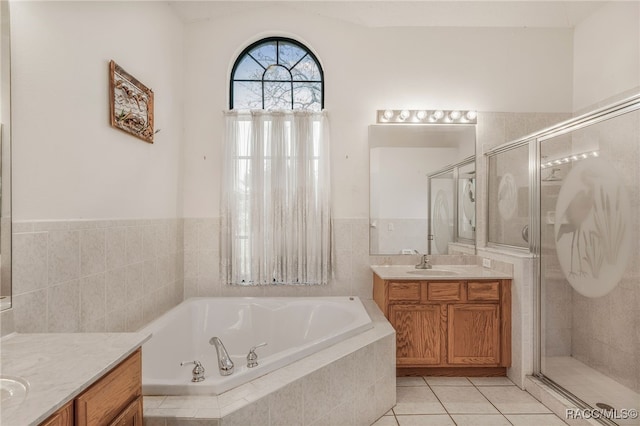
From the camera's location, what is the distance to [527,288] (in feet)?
7.89

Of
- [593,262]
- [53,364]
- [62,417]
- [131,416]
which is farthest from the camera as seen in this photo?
[593,262]

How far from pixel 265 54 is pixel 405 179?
1767 millimetres

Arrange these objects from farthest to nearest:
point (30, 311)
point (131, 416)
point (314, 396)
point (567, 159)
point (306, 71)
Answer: point (306, 71) < point (567, 159) < point (314, 396) < point (30, 311) < point (131, 416)

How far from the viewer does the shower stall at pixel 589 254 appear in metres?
1.72

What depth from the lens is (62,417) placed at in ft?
2.72

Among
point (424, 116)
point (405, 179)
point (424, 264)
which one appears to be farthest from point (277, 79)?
point (424, 264)

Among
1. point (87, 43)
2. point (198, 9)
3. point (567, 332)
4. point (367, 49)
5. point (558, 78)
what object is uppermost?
point (198, 9)

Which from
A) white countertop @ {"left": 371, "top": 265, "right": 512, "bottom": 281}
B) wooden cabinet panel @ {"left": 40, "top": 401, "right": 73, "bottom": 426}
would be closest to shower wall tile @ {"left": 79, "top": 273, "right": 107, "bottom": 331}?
wooden cabinet panel @ {"left": 40, "top": 401, "right": 73, "bottom": 426}

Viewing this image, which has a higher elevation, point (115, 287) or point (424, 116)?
point (424, 116)

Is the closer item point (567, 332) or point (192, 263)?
point (567, 332)

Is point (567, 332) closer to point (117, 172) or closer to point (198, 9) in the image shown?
point (117, 172)

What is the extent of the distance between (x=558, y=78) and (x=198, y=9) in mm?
3325

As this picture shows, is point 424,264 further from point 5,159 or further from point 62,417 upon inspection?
point 5,159

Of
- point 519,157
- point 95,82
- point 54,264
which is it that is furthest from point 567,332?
point 95,82
